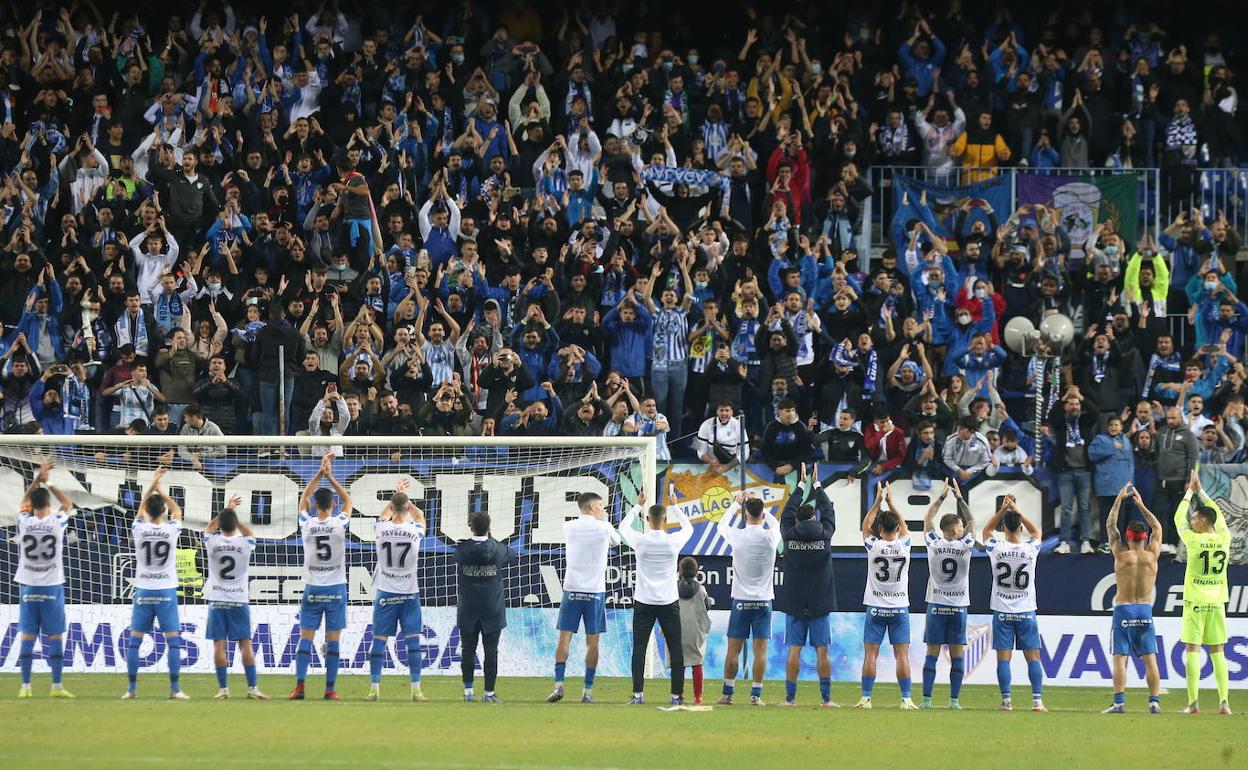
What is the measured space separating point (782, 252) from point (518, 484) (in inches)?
247

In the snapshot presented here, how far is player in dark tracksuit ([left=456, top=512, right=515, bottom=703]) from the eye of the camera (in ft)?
64.3

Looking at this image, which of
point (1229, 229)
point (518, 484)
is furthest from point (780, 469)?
point (1229, 229)

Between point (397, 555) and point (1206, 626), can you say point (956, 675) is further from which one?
point (397, 555)

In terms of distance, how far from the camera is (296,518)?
75.5 ft

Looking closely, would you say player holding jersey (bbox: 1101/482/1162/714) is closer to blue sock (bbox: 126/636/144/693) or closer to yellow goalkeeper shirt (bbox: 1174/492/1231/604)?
yellow goalkeeper shirt (bbox: 1174/492/1231/604)

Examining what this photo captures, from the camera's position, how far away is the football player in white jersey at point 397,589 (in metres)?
19.7

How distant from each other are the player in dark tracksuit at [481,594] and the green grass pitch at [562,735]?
61 cm

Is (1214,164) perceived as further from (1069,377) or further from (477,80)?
(477,80)

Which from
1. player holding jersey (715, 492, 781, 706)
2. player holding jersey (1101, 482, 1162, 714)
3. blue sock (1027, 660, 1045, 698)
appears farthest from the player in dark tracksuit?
player holding jersey (1101, 482, 1162, 714)

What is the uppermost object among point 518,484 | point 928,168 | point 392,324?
point 928,168

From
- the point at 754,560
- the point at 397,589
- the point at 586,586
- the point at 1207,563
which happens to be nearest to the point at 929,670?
the point at 754,560

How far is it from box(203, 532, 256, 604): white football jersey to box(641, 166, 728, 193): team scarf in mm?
11036

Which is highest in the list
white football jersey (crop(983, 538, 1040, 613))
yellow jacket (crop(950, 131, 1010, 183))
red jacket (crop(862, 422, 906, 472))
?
yellow jacket (crop(950, 131, 1010, 183))

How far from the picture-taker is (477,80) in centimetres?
2948
